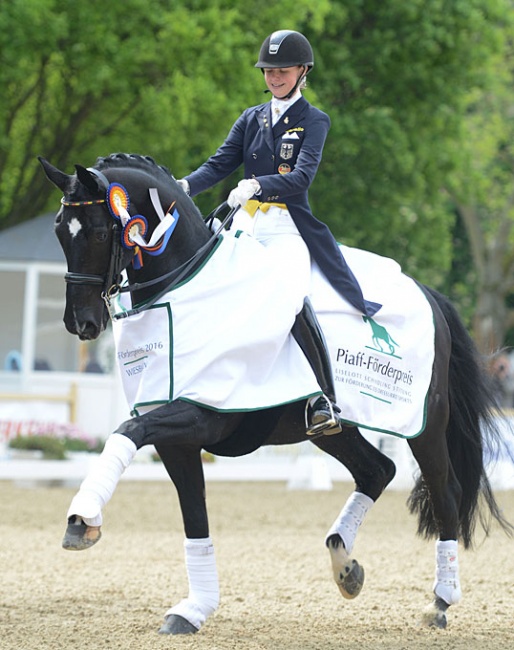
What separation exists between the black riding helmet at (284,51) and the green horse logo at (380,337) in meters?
1.43

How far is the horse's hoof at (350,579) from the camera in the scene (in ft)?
22.5

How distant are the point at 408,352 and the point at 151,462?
9949 mm

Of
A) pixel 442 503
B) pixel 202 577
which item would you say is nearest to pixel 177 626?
pixel 202 577

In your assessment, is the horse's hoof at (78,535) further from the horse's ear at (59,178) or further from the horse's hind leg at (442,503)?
the horse's hind leg at (442,503)

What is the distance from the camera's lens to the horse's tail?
25.1 ft

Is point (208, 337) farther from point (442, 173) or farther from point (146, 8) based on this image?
point (442, 173)

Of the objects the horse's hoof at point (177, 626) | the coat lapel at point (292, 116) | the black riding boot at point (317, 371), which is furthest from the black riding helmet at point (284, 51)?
the horse's hoof at point (177, 626)

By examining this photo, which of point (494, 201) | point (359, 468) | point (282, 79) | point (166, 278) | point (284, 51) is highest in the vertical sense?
point (284, 51)

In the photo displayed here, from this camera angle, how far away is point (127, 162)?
242 inches

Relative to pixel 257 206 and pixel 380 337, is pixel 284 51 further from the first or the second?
pixel 380 337

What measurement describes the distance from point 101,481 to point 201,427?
606mm

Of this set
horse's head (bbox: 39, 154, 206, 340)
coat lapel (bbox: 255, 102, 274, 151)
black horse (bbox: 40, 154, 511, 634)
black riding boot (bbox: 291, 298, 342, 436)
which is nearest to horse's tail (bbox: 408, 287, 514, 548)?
black horse (bbox: 40, 154, 511, 634)

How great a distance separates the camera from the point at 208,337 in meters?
5.98

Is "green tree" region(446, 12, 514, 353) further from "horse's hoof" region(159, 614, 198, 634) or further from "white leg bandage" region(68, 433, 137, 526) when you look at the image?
"white leg bandage" region(68, 433, 137, 526)
